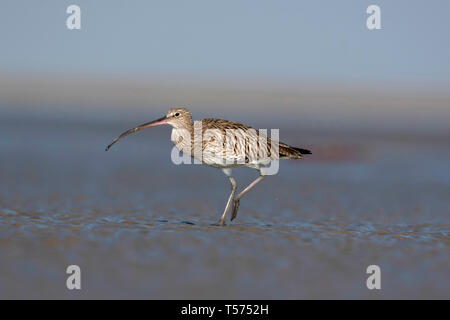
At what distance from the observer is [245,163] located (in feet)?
35.0

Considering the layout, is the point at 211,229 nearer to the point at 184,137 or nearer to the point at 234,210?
the point at 234,210

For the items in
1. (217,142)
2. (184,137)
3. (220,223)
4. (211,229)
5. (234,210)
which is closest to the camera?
(211,229)

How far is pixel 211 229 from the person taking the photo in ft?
32.1

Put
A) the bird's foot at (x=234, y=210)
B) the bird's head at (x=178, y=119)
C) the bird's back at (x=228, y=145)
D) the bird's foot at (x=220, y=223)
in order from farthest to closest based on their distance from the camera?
the bird's foot at (x=234, y=210)
the bird's head at (x=178, y=119)
the bird's back at (x=228, y=145)
the bird's foot at (x=220, y=223)

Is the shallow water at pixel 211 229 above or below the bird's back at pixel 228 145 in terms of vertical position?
below

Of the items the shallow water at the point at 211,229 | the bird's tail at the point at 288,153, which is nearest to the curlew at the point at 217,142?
the bird's tail at the point at 288,153

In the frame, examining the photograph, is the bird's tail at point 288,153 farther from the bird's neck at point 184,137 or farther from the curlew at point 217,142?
the bird's neck at point 184,137

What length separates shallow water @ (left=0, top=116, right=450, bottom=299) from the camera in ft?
24.0

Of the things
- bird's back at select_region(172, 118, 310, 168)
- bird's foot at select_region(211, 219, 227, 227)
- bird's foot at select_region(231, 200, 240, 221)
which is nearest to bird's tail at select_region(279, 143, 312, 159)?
bird's back at select_region(172, 118, 310, 168)

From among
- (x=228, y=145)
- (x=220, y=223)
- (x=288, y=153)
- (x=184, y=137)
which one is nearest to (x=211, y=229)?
(x=220, y=223)

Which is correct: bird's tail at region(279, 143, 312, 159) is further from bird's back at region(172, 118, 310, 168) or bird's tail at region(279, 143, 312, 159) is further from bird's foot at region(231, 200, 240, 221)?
bird's foot at region(231, 200, 240, 221)

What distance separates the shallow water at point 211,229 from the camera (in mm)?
7316
